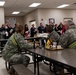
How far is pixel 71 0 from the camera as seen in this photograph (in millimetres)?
10195

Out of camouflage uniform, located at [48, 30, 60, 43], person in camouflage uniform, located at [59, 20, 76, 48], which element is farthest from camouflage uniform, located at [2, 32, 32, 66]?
person in camouflage uniform, located at [59, 20, 76, 48]

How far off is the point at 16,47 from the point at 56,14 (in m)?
9.41

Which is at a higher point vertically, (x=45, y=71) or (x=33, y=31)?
(x=33, y=31)

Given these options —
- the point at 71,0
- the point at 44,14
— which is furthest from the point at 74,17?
the point at 71,0

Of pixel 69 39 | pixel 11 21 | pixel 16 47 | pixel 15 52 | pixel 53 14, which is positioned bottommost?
pixel 15 52

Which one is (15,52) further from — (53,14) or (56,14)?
(56,14)

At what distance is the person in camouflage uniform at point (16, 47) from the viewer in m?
4.02

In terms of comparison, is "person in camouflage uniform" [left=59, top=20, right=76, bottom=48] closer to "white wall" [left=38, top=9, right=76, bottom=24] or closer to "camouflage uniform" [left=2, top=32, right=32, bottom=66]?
"camouflage uniform" [left=2, top=32, right=32, bottom=66]

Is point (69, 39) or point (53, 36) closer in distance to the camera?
point (69, 39)

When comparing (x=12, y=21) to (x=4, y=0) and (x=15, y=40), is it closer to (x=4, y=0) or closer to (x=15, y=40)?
(x=4, y=0)

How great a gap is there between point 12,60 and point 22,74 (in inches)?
44.8

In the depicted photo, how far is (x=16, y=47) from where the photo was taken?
426cm

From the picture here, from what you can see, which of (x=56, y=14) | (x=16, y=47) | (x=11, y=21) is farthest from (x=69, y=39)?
(x=11, y=21)

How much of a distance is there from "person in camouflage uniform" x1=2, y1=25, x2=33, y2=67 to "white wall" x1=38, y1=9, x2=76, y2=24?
8.76 meters
